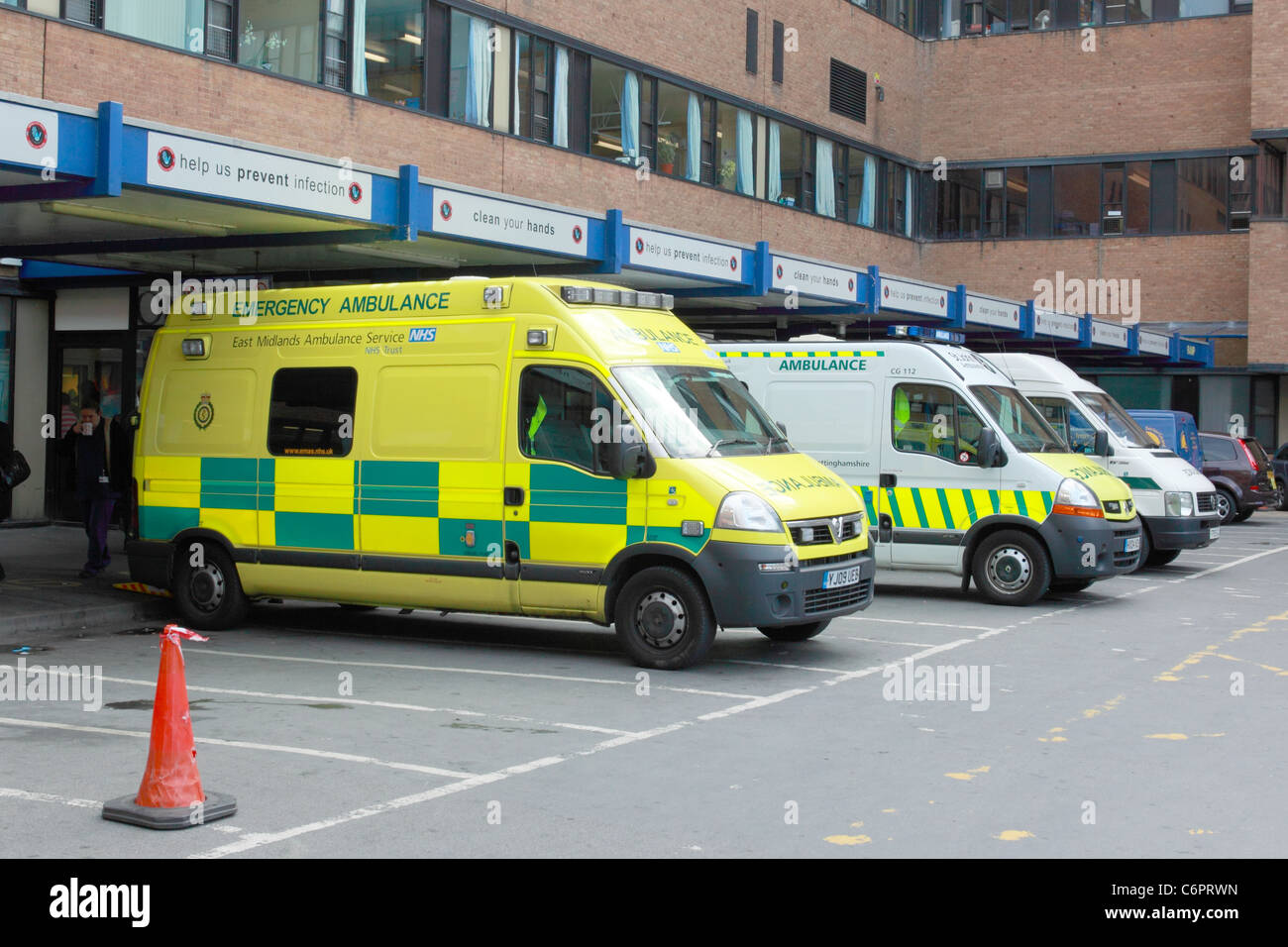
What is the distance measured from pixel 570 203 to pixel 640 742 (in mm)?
17814

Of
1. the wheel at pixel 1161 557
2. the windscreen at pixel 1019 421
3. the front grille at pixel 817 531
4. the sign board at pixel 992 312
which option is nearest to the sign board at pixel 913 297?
the sign board at pixel 992 312

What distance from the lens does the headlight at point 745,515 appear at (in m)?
10.1

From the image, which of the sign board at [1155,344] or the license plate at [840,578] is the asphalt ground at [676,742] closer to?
the license plate at [840,578]

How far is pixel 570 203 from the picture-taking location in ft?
81.3

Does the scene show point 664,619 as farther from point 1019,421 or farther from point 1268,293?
point 1268,293

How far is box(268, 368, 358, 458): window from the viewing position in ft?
38.3

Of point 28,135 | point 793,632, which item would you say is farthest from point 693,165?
point 28,135

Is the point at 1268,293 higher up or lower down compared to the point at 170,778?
higher up

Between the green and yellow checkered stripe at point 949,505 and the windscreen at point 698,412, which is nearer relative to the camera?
the windscreen at point 698,412

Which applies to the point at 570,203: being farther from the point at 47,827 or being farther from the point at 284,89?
the point at 47,827

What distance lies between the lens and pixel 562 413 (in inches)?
424

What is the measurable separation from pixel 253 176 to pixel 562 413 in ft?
11.9

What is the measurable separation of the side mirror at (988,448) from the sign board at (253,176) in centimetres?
605

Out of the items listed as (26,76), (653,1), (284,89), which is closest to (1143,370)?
(653,1)
